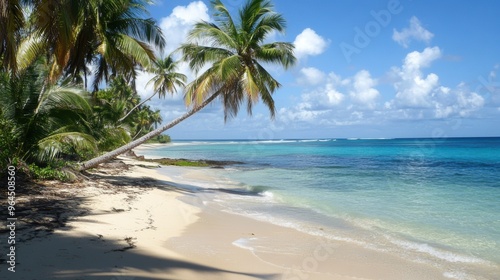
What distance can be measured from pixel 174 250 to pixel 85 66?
390 inches

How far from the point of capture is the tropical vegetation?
27.9 feet

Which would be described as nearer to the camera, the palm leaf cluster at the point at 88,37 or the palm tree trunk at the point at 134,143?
the palm leaf cluster at the point at 88,37

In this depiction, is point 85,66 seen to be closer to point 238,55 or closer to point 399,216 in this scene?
point 238,55

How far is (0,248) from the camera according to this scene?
4.62 m

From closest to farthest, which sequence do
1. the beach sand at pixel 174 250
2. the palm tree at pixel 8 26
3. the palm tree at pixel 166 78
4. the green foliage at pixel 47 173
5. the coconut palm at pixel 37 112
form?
the beach sand at pixel 174 250 < the palm tree at pixel 8 26 < the coconut palm at pixel 37 112 < the green foliage at pixel 47 173 < the palm tree at pixel 166 78

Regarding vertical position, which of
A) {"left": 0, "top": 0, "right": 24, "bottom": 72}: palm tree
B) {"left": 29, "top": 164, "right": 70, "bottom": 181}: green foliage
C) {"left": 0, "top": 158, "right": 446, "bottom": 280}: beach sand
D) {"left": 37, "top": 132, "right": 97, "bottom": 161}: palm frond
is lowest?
{"left": 0, "top": 158, "right": 446, "bottom": 280}: beach sand

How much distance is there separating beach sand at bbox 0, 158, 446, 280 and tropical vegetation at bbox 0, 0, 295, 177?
232 centimetres

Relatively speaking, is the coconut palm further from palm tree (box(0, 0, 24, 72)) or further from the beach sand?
palm tree (box(0, 0, 24, 72))

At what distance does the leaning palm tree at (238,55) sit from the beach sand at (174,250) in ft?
19.9

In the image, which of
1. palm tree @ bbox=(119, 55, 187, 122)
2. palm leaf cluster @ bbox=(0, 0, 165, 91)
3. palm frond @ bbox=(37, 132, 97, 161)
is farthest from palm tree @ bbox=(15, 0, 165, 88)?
palm tree @ bbox=(119, 55, 187, 122)

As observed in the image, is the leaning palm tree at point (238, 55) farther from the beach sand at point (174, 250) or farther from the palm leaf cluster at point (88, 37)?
the beach sand at point (174, 250)

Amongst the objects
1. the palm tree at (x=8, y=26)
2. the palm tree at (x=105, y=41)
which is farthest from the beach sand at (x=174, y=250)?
the palm tree at (x=105, y=41)

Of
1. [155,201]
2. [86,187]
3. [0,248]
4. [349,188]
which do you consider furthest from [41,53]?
[349,188]

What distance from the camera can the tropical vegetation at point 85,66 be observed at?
8513mm
